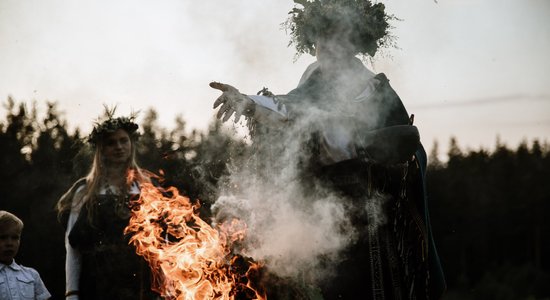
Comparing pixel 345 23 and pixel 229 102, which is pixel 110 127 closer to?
pixel 229 102

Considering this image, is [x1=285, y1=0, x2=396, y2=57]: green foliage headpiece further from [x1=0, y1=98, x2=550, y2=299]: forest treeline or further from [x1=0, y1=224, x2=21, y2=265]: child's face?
[x1=0, y1=224, x2=21, y2=265]: child's face

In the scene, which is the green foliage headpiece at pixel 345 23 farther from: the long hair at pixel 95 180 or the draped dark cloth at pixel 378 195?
the long hair at pixel 95 180

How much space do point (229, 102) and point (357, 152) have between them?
937 millimetres

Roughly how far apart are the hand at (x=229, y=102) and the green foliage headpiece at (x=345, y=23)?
0.94 meters

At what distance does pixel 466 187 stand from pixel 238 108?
2491 centimetres

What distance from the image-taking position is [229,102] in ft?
12.5

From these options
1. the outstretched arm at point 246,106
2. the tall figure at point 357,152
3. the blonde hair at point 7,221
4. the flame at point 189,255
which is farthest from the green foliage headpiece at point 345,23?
the blonde hair at point 7,221

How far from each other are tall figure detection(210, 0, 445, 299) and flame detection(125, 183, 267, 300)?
0.57 meters

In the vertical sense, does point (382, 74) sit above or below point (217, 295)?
above

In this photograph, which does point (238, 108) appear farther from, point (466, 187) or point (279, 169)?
point (466, 187)

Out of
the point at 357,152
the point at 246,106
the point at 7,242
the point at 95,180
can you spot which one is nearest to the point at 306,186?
the point at 357,152

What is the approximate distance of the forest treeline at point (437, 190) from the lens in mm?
7336

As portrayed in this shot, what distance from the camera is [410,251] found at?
13.1 ft

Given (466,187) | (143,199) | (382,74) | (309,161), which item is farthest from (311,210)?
(466,187)
